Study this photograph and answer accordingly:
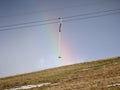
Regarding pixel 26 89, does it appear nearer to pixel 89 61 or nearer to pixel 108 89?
pixel 108 89

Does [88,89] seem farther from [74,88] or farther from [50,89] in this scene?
[50,89]

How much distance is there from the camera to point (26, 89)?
2037 inches

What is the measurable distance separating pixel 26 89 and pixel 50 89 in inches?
324

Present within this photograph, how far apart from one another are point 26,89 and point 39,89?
5039 millimetres

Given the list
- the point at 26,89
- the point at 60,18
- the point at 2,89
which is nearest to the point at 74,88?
the point at 26,89

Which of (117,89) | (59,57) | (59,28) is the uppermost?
(59,28)

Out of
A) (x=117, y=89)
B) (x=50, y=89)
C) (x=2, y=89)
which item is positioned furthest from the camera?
(x=2, y=89)

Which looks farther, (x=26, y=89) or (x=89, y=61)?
(x=89, y=61)

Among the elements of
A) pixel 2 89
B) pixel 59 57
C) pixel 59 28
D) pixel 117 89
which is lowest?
pixel 117 89

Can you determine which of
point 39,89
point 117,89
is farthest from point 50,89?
point 117,89

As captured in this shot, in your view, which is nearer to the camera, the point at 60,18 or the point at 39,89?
the point at 39,89

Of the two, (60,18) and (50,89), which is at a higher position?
(60,18)

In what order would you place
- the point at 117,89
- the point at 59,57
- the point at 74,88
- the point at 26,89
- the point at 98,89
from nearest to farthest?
the point at 117,89, the point at 98,89, the point at 74,88, the point at 26,89, the point at 59,57

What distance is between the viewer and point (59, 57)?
190ft
